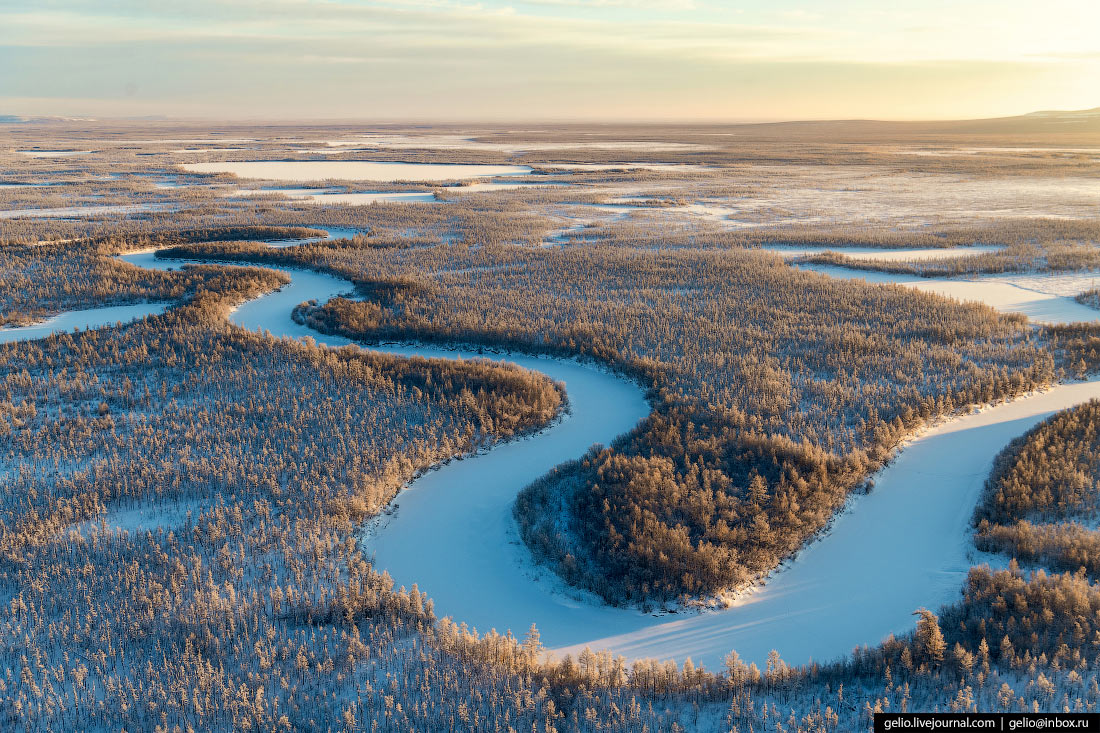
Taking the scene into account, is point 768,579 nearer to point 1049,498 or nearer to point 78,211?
point 1049,498

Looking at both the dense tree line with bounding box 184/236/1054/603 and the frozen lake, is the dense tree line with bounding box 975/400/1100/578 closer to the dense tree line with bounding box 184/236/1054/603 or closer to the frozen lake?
the dense tree line with bounding box 184/236/1054/603

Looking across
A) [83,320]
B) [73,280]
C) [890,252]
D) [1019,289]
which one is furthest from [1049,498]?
[73,280]

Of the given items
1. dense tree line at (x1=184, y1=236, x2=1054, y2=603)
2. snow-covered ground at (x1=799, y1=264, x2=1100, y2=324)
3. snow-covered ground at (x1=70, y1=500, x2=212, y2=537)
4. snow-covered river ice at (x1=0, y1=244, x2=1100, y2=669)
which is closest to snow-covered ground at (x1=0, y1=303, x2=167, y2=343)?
dense tree line at (x1=184, y1=236, x2=1054, y2=603)

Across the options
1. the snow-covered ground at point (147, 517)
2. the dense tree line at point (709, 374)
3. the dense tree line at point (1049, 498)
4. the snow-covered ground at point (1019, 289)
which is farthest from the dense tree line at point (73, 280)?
the snow-covered ground at point (1019, 289)

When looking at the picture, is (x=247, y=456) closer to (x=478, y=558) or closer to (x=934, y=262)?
(x=478, y=558)

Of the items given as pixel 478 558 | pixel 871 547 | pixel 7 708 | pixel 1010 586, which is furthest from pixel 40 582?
pixel 1010 586

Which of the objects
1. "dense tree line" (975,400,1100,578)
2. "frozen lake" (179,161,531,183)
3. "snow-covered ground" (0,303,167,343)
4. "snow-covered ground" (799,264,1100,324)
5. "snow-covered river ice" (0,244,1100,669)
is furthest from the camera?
"frozen lake" (179,161,531,183)
